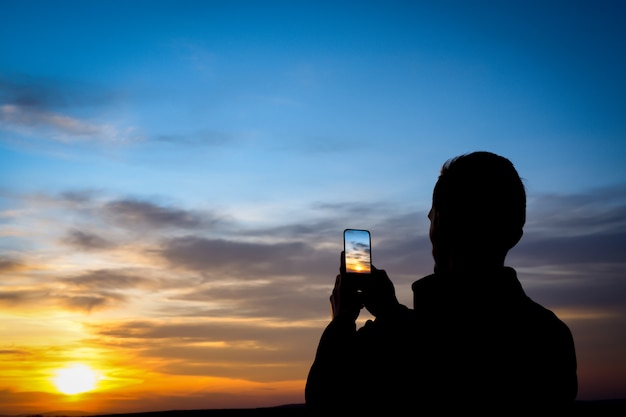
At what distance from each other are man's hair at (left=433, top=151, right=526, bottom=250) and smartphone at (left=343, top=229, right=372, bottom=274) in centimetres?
54

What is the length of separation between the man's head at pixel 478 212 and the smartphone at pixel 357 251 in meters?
0.44

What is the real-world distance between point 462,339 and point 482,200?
25.5 inches

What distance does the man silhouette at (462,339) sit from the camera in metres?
2.58

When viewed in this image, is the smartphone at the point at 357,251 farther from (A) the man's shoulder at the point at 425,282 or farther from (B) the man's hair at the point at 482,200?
(B) the man's hair at the point at 482,200

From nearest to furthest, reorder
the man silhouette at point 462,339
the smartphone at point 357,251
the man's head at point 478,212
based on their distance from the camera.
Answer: the man silhouette at point 462,339 < the man's head at point 478,212 < the smartphone at point 357,251

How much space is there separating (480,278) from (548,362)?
46 centimetres

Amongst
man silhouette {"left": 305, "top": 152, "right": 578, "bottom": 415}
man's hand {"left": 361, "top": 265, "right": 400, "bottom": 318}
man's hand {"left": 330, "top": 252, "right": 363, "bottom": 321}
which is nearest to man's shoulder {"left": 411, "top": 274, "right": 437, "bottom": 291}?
man silhouette {"left": 305, "top": 152, "right": 578, "bottom": 415}

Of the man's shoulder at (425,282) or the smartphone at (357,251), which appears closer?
the man's shoulder at (425,282)

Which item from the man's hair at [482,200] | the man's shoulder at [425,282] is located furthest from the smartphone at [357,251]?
the man's hair at [482,200]

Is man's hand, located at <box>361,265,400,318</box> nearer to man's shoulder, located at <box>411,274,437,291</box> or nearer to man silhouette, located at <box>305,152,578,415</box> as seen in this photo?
man silhouette, located at <box>305,152,578,415</box>

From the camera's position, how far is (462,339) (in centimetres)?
261

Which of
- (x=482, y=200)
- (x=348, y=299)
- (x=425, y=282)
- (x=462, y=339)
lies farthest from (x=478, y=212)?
(x=348, y=299)

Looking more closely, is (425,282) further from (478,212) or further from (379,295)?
(478,212)

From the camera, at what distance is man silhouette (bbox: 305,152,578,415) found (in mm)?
2582
